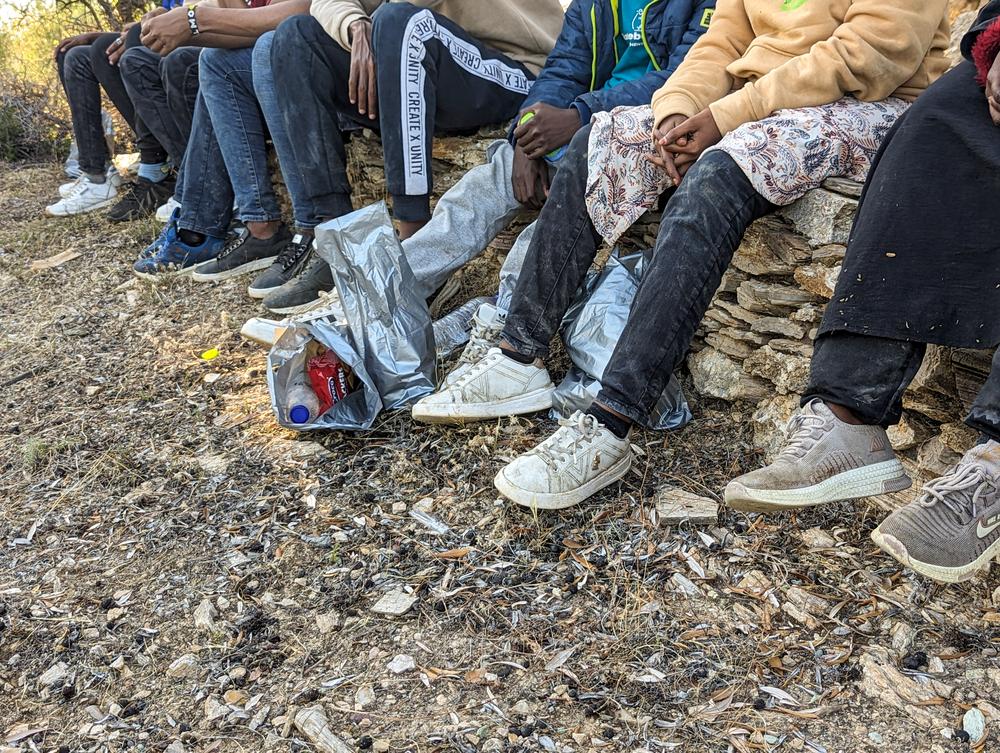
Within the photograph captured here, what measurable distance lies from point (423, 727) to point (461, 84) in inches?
94.8

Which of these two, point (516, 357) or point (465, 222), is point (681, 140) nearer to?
point (516, 357)

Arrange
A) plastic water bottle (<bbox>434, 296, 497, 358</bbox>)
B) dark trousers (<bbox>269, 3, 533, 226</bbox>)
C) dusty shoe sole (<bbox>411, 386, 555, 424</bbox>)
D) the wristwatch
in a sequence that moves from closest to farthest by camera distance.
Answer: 1. dusty shoe sole (<bbox>411, 386, 555, 424</bbox>)
2. plastic water bottle (<bbox>434, 296, 497, 358</bbox>)
3. dark trousers (<bbox>269, 3, 533, 226</bbox>)
4. the wristwatch

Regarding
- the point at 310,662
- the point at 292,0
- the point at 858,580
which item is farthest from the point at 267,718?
the point at 292,0

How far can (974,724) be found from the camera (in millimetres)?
1438

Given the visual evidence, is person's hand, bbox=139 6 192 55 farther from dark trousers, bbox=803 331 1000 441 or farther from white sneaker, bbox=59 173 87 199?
dark trousers, bbox=803 331 1000 441

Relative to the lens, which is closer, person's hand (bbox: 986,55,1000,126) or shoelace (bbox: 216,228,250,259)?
person's hand (bbox: 986,55,1000,126)

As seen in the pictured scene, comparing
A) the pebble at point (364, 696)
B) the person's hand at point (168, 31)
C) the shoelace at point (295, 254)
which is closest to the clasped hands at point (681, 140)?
the pebble at point (364, 696)

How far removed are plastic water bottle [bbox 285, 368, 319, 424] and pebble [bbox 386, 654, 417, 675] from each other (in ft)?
3.20

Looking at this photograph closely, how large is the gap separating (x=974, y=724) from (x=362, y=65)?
2800 mm

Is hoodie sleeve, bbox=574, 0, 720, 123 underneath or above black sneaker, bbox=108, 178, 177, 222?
above

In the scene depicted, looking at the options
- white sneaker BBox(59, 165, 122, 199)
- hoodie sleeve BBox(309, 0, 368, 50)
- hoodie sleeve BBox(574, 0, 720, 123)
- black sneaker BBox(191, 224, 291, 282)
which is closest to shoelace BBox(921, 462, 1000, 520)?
hoodie sleeve BBox(574, 0, 720, 123)

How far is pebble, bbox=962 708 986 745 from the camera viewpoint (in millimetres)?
1417

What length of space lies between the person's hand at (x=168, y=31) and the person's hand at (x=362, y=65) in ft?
3.68

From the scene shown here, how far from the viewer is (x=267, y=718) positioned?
1.60 meters
